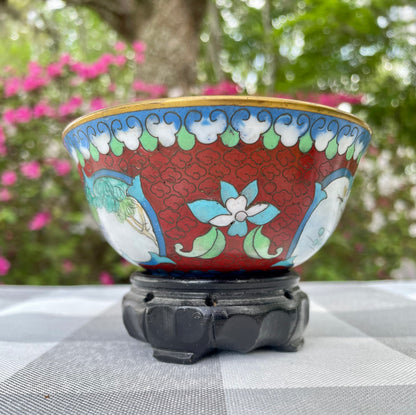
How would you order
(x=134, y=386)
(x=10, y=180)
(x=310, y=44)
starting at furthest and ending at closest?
(x=310, y=44) → (x=10, y=180) → (x=134, y=386)

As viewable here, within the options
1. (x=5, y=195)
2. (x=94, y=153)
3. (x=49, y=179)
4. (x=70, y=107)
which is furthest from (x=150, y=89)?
(x=94, y=153)

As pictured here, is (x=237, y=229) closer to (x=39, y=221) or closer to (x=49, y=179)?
(x=39, y=221)

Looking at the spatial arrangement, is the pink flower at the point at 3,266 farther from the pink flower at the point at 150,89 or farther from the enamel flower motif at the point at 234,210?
the enamel flower motif at the point at 234,210

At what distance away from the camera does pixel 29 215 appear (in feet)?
4.86

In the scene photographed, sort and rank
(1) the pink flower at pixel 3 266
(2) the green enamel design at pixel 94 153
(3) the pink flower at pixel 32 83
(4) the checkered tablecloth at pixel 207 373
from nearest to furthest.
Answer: (4) the checkered tablecloth at pixel 207 373 → (2) the green enamel design at pixel 94 153 → (1) the pink flower at pixel 3 266 → (3) the pink flower at pixel 32 83

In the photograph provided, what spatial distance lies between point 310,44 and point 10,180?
1441 mm

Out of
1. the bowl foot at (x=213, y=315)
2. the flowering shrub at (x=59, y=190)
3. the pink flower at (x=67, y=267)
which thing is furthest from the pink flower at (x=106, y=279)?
the bowl foot at (x=213, y=315)

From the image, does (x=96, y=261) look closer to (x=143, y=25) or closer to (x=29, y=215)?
(x=29, y=215)

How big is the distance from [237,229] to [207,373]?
6.3 inches

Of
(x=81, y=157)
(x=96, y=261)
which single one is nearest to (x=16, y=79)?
(x=96, y=261)

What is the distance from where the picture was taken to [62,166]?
142 cm

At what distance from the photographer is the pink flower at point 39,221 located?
140 cm

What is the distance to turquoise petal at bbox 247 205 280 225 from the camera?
42 cm

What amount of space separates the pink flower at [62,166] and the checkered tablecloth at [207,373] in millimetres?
811
